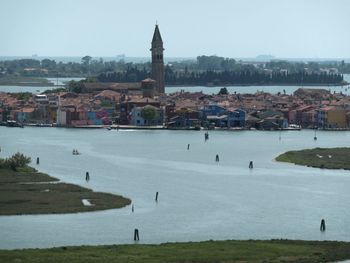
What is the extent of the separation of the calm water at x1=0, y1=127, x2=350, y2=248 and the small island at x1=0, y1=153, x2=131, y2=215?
Answer: 1.51 ft

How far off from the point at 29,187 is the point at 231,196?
13.2 ft

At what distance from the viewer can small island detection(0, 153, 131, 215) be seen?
999 inches

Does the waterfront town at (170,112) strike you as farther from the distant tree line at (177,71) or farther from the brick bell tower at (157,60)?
the distant tree line at (177,71)

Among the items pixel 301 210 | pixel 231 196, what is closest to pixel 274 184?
pixel 231 196

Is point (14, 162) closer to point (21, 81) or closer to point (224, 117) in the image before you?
point (224, 117)

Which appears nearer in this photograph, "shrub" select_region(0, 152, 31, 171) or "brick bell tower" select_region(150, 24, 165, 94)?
"shrub" select_region(0, 152, 31, 171)

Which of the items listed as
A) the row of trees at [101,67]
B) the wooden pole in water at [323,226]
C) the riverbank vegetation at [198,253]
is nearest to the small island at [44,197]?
the riverbank vegetation at [198,253]

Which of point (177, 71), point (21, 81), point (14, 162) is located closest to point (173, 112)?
point (14, 162)

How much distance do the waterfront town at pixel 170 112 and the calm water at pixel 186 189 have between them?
5.21m

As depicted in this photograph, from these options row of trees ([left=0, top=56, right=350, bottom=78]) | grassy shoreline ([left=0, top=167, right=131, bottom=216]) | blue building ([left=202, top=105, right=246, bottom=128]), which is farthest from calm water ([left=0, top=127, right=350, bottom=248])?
row of trees ([left=0, top=56, right=350, bottom=78])

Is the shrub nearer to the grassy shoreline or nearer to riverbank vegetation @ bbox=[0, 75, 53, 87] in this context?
the grassy shoreline

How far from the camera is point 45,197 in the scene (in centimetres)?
2684

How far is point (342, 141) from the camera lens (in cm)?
4422

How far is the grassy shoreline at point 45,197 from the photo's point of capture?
83.2 feet
